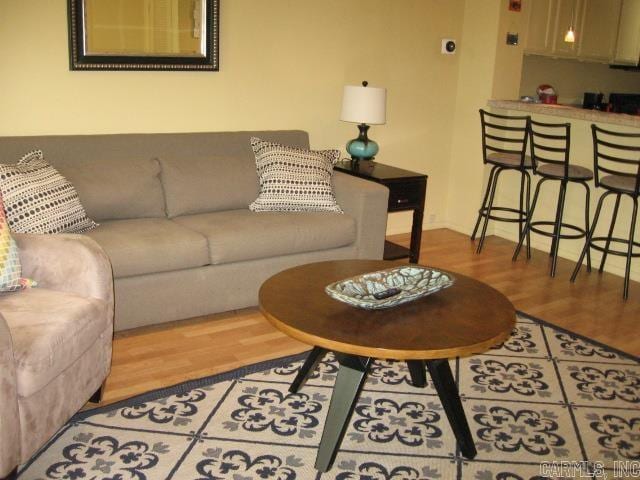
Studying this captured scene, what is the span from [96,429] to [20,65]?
6.43ft

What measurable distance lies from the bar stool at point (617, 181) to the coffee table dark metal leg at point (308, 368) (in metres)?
2.12

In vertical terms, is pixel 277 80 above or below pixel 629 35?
below

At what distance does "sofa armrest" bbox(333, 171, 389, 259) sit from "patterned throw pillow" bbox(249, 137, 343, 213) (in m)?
0.07

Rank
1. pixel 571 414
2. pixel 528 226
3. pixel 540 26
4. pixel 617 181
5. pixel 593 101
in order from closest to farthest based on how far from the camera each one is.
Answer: pixel 571 414 → pixel 617 181 → pixel 528 226 → pixel 540 26 → pixel 593 101

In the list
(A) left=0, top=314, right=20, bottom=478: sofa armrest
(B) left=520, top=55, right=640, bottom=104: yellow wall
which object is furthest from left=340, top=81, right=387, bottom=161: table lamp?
(A) left=0, top=314, right=20, bottom=478: sofa armrest

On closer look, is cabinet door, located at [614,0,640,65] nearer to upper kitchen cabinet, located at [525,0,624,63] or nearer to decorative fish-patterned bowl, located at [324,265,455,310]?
upper kitchen cabinet, located at [525,0,624,63]

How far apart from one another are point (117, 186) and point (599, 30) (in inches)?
170

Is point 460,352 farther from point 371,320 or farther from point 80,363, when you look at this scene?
point 80,363

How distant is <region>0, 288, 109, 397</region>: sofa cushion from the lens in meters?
2.06

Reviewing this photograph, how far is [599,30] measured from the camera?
5887 mm

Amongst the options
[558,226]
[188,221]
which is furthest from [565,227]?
[188,221]

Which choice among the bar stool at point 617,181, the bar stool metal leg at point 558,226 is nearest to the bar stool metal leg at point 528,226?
the bar stool metal leg at point 558,226

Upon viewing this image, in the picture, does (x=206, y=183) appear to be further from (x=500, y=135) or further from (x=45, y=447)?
(x=500, y=135)

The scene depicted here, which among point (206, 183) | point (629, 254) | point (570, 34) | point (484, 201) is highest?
point (570, 34)
